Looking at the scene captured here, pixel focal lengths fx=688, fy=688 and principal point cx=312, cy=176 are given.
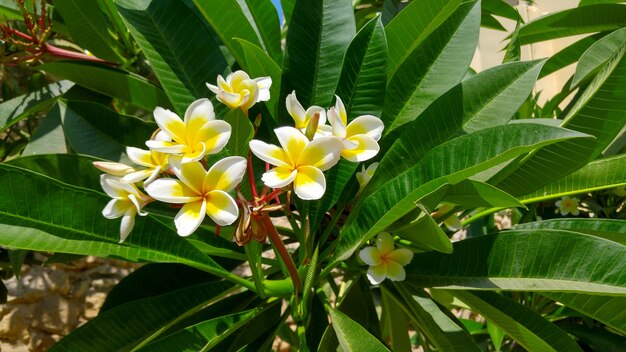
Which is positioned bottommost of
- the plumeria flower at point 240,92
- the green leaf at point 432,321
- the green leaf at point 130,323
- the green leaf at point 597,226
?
the green leaf at point 432,321

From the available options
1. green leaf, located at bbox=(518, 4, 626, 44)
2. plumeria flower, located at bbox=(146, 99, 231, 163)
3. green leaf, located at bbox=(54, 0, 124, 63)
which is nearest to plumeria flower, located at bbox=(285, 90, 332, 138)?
plumeria flower, located at bbox=(146, 99, 231, 163)

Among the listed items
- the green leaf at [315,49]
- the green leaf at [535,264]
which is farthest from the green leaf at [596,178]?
the green leaf at [315,49]

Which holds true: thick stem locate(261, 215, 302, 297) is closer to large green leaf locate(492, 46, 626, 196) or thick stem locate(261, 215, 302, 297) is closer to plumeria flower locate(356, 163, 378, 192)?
plumeria flower locate(356, 163, 378, 192)

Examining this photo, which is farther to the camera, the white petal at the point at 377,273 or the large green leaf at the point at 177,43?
the large green leaf at the point at 177,43

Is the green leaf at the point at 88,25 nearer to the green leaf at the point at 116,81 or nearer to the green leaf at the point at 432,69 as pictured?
the green leaf at the point at 116,81

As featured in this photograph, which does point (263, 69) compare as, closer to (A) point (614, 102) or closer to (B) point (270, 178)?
(B) point (270, 178)

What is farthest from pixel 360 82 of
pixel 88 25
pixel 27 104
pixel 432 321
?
pixel 27 104
